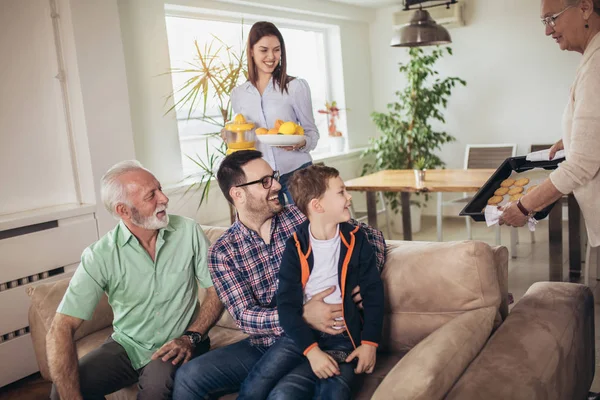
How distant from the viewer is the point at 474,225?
5852mm

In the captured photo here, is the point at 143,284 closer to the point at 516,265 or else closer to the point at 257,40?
the point at 257,40

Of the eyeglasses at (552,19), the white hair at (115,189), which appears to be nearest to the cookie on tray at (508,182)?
the eyeglasses at (552,19)

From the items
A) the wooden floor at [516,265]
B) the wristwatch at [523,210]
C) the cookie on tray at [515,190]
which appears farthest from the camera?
the wooden floor at [516,265]

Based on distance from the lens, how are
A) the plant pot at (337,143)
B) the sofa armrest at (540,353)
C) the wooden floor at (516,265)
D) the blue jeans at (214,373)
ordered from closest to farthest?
the sofa armrest at (540,353)
the blue jeans at (214,373)
the wooden floor at (516,265)
the plant pot at (337,143)

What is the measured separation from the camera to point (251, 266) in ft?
6.46

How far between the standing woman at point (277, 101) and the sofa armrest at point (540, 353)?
1.42 meters

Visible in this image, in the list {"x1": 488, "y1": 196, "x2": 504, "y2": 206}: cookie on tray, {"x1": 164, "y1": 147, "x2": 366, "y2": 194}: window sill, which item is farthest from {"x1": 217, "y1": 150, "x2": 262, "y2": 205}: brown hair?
{"x1": 164, "y1": 147, "x2": 366, "y2": 194}: window sill

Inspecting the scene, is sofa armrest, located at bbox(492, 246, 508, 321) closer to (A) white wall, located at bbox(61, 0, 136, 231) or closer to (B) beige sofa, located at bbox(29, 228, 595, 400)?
(B) beige sofa, located at bbox(29, 228, 595, 400)

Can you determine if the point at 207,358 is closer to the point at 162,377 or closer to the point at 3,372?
the point at 162,377

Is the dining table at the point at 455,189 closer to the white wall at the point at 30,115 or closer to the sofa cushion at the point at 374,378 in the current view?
the sofa cushion at the point at 374,378

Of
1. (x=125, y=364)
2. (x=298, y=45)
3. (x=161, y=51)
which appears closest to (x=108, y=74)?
(x=161, y=51)

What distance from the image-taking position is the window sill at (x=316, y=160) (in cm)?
411

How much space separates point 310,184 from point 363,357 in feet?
1.80

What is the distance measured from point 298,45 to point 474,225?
100 inches
